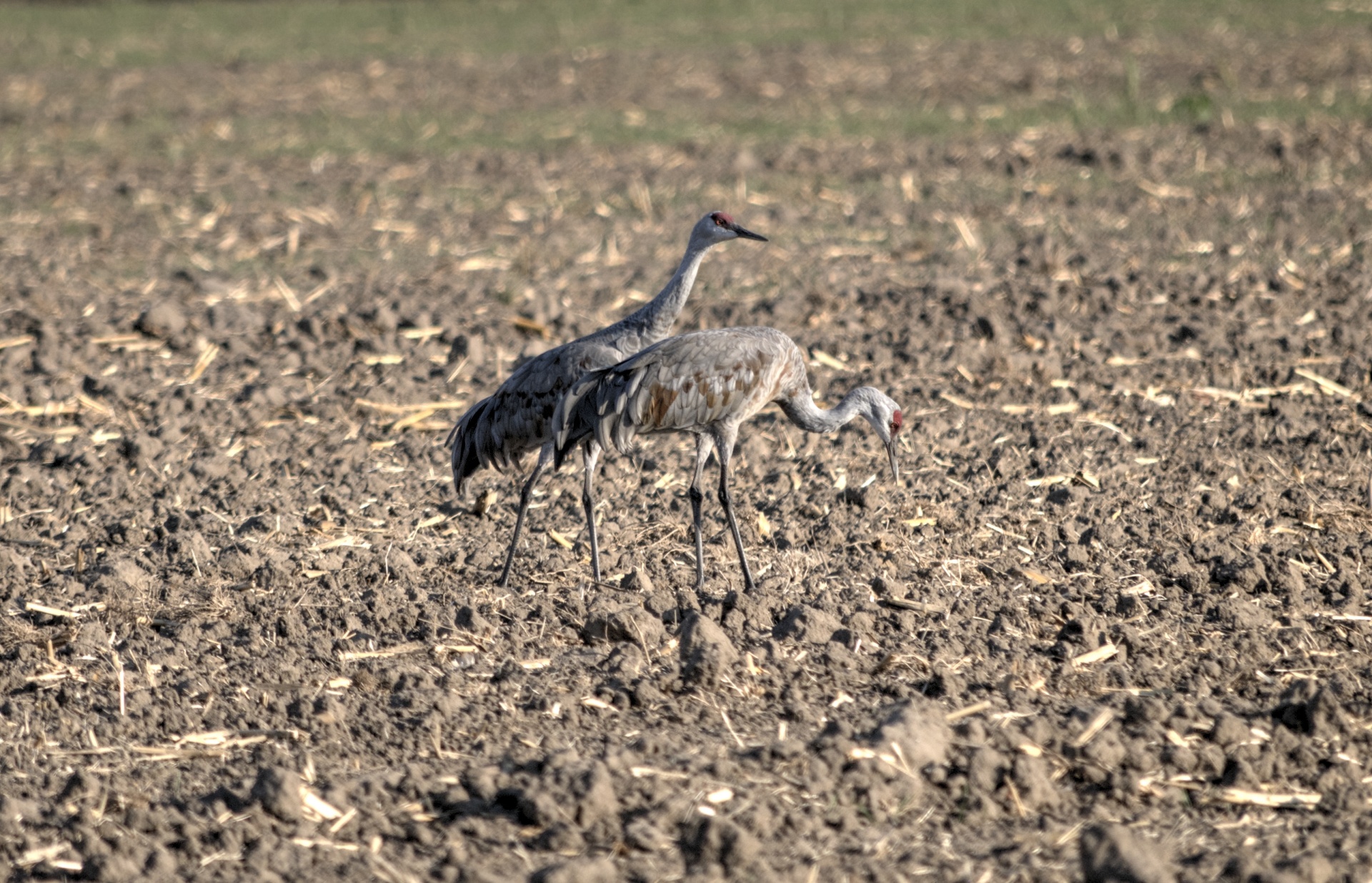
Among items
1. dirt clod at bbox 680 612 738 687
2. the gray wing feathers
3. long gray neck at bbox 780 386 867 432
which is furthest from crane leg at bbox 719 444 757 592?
dirt clod at bbox 680 612 738 687

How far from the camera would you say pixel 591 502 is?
6.86 meters

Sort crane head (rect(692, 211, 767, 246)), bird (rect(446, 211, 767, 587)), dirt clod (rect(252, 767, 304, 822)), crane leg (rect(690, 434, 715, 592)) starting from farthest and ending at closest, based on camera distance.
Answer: crane head (rect(692, 211, 767, 246)) → bird (rect(446, 211, 767, 587)) → crane leg (rect(690, 434, 715, 592)) → dirt clod (rect(252, 767, 304, 822))

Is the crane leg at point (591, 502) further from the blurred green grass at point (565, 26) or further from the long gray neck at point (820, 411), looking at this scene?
the blurred green grass at point (565, 26)

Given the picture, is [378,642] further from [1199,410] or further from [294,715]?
[1199,410]

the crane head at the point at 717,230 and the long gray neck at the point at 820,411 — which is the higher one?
the crane head at the point at 717,230

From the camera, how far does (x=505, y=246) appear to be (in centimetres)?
1295

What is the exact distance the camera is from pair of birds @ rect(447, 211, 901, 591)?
6613 millimetres

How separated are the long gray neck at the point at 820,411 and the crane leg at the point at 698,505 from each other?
0.40 meters

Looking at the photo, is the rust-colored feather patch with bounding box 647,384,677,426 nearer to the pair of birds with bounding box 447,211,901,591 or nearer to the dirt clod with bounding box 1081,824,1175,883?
the pair of birds with bounding box 447,211,901,591

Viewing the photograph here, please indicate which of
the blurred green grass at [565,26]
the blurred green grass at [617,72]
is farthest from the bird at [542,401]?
the blurred green grass at [565,26]

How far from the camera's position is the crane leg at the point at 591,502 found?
6727mm

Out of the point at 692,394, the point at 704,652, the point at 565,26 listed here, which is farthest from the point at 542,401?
the point at 565,26

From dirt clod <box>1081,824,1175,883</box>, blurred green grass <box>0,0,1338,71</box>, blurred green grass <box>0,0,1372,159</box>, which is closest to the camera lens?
dirt clod <box>1081,824,1175,883</box>

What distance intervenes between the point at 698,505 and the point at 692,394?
0.53 m
